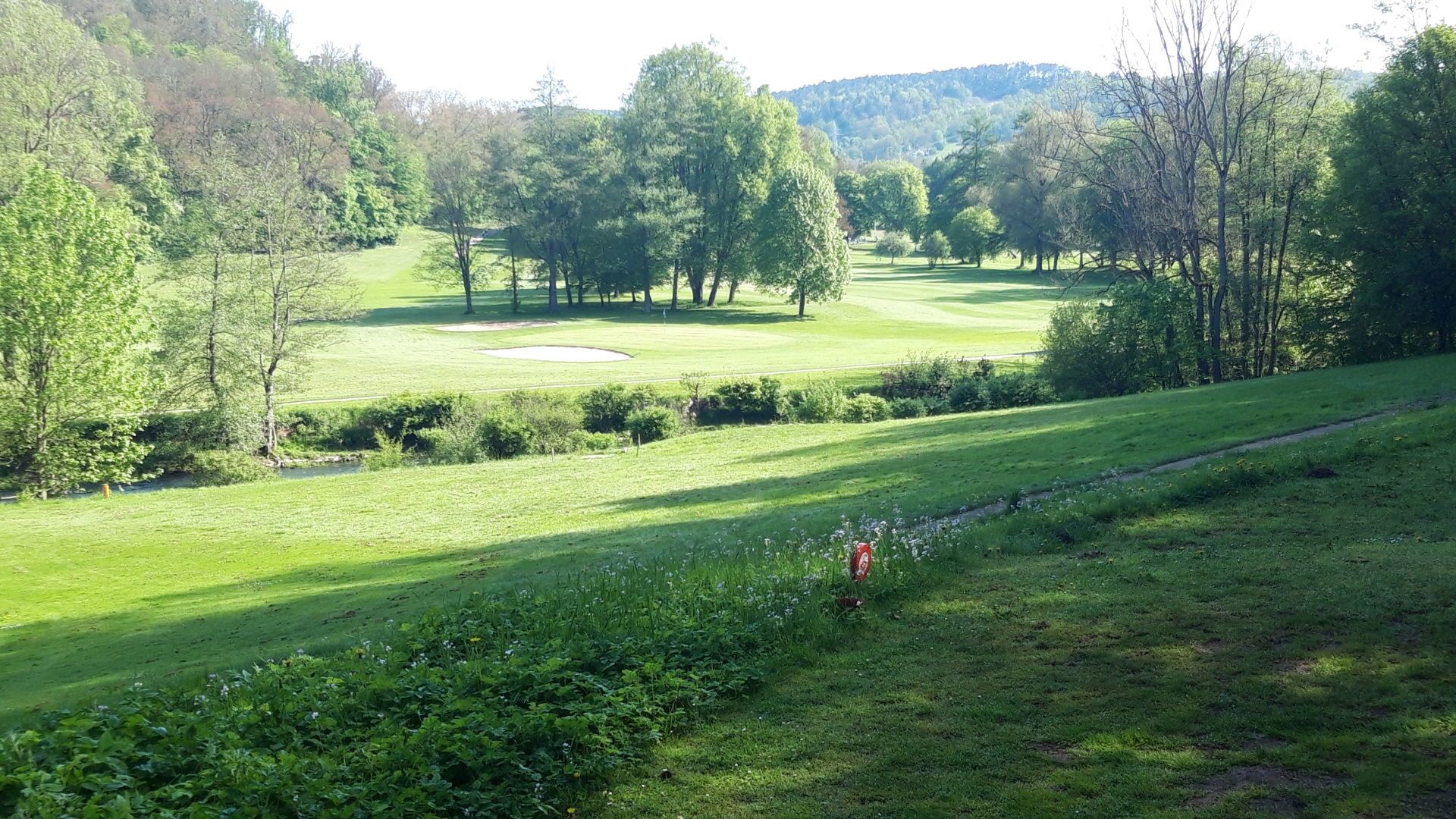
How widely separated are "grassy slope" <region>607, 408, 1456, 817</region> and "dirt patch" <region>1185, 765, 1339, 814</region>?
0.05ft

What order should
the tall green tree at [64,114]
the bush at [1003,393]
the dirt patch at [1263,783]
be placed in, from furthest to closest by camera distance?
the tall green tree at [64,114], the bush at [1003,393], the dirt patch at [1263,783]

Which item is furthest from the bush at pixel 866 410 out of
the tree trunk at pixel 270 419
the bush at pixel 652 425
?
the tree trunk at pixel 270 419

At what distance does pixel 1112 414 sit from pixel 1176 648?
18.8 m

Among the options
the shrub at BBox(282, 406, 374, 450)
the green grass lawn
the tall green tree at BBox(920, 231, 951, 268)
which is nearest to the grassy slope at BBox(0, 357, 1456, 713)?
the shrub at BBox(282, 406, 374, 450)

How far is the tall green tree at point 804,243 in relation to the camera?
79938 mm

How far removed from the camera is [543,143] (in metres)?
84.4

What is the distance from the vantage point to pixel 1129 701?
279 inches

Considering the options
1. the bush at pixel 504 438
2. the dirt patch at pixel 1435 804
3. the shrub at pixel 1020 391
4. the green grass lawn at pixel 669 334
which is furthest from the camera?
the green grass lawn at pixel 669 334

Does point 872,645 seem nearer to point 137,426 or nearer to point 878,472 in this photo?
point 878,472

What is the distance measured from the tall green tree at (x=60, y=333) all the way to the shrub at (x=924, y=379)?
31436mm

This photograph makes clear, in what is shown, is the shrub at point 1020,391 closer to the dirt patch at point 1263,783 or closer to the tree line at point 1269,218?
the tree line at point 1269,218

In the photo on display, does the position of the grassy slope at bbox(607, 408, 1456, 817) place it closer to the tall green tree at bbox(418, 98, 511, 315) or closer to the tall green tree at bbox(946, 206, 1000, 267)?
the tall green tree at bbox(418, 98, 511, 315)

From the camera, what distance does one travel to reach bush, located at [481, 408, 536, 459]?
38.8 meters

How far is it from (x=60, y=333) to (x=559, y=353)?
3335 centimetres
